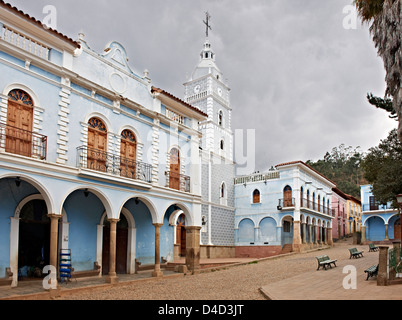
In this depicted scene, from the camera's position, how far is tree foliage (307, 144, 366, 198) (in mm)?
57131

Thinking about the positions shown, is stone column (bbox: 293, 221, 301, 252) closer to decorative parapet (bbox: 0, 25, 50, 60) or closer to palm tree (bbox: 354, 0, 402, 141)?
palm tree (bbox: 354, 0, 402, 141)

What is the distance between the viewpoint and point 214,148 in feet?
101

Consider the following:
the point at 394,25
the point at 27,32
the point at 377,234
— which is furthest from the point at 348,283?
the point at 377,234

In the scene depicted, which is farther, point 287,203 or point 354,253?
point 287,203

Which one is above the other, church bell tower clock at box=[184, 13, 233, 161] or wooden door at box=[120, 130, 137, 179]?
church bell tower clock at box=[184, 13, 233, 161]

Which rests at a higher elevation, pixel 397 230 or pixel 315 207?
pixel 315 207

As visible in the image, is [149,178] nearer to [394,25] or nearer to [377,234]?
[394,25]

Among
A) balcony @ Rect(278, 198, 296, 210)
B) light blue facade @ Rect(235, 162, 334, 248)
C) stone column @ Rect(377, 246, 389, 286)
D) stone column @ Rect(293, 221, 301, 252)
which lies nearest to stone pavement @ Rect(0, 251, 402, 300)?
stone column @ Rect(377, 246, 389, 286)

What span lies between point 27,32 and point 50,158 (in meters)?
3.98

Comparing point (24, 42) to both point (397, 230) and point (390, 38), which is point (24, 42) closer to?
point (390, 38)

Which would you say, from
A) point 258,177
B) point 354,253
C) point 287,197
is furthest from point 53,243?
point 258,177

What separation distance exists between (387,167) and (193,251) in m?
9.42

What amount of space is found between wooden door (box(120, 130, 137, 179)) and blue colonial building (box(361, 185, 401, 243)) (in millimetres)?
30209
